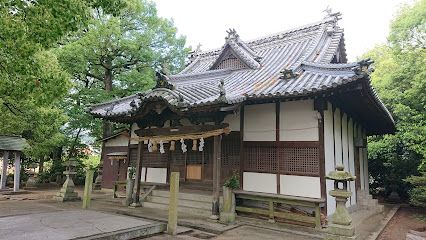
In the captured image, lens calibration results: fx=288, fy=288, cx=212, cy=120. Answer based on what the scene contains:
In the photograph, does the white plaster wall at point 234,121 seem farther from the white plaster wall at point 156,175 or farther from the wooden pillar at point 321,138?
the white plaster wall at point 156,175

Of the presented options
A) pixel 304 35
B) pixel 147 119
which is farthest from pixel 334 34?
pixel 147 119

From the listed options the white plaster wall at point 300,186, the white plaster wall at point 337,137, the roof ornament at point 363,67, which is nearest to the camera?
the roof ornament at point 363,67

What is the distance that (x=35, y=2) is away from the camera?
5.45 metres

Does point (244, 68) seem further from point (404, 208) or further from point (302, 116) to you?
point (404, 208)

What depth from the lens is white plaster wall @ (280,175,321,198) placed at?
974 centimetres

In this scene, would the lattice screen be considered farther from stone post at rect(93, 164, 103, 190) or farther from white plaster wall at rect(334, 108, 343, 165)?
stone post at rect(93, 164, 103, 190)

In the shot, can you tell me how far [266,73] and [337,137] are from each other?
4.33 metres

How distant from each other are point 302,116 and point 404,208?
462 inches

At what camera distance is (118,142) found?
69.8ft

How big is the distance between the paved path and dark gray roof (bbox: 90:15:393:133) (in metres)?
4.30

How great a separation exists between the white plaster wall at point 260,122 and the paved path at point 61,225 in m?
5.15

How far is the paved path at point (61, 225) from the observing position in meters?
6.82

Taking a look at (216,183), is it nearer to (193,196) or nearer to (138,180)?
(193,196)

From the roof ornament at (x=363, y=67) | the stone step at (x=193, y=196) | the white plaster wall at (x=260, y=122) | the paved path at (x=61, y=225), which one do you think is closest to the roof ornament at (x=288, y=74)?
the white plaster wall at (x=260, y=122)
